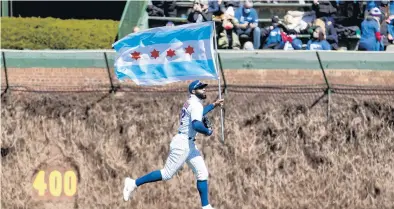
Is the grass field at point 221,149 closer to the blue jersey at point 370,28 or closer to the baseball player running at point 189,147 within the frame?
the blue jersey at point 370,28

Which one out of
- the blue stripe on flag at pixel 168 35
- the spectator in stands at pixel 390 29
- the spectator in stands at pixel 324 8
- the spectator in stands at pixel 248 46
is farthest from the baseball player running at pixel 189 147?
the spectator in stands at pixel 390 29

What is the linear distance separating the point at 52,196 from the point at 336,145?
5.80m

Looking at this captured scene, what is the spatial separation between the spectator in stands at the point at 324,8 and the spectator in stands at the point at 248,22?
131 centimetres

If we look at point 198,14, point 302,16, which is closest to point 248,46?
point 198,14

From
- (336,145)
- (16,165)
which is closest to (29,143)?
(16,165)

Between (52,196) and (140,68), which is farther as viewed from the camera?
(52,196)

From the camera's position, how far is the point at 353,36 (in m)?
26.1

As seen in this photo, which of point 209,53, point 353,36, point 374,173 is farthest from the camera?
point 353,36

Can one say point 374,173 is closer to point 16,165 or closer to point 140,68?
point 140,68

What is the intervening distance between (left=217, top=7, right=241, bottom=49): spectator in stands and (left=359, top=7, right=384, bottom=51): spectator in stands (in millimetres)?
2603

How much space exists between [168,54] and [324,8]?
6.19 metres

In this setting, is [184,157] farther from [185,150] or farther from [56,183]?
[56,183]

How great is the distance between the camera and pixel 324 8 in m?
26.0

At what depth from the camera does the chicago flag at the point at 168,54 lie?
20734 mm
